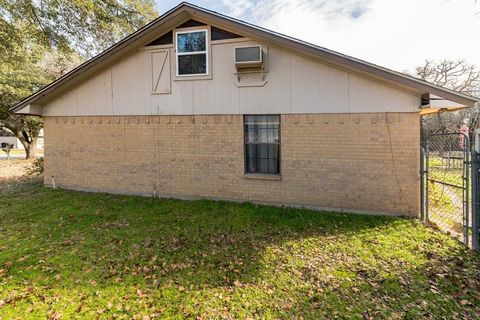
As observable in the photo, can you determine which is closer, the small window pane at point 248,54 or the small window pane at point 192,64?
the small window pane at point 248,54

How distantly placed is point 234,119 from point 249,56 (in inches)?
69.1

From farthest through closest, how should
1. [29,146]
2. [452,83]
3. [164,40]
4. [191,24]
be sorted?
1. [452,83]
2. [29,146]
3. [164,40]
4. [191,24]

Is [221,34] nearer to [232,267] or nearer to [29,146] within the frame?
[232,267]

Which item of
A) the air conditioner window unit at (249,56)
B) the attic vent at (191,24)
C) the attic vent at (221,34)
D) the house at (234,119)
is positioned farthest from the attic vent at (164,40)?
the air conditioner window unit at (249,56)

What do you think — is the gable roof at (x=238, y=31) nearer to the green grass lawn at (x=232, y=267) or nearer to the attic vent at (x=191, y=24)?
the attic vent at (x=191, y=24)

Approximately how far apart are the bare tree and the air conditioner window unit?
22706 millimetres

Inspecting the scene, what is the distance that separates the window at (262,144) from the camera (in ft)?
25.5

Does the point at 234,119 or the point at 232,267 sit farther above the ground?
the point at 234,119

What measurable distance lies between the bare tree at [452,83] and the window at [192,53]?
76.1 feet

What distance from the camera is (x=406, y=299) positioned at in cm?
363

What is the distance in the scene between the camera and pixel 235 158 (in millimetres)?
8031

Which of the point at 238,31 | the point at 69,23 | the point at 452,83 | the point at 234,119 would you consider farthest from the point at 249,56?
the point at 452,83

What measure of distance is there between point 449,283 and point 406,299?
876 mm

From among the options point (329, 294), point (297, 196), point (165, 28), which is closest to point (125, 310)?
point (329, 294)
